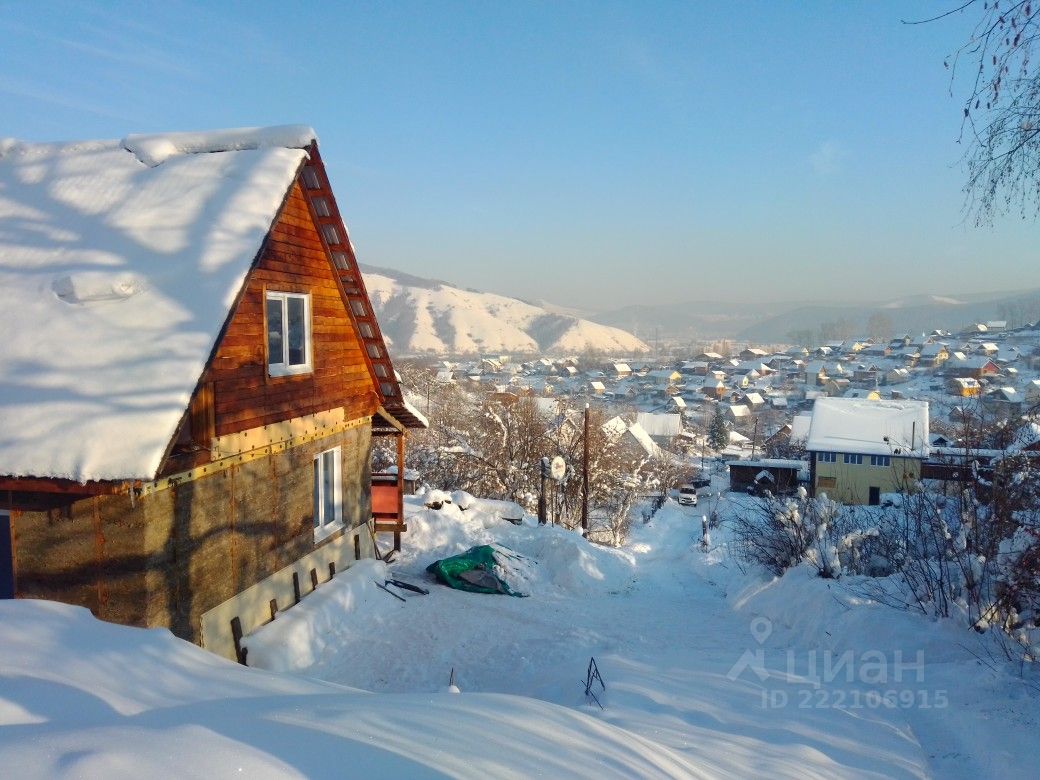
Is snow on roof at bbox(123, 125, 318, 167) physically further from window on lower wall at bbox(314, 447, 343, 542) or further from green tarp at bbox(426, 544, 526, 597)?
green tarp at bbox(426, 544, 526, 597)

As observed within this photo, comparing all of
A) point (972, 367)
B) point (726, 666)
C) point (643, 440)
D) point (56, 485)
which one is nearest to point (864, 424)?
point (643, 440)

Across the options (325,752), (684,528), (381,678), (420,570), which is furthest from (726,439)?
(325,752)

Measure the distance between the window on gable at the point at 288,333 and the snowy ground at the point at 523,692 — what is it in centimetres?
346

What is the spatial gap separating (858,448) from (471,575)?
35.8m

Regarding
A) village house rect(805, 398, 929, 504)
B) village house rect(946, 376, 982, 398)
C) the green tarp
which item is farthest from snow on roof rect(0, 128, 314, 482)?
village house rect(946, 376, 982, 398)

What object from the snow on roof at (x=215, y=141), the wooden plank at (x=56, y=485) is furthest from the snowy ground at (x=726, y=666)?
the snow on roof at (x=215, y=141)

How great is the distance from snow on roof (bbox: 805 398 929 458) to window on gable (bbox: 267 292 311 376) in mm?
38250

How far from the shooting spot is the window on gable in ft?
28.6

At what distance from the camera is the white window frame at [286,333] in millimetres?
8458

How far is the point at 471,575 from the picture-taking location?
12203mm

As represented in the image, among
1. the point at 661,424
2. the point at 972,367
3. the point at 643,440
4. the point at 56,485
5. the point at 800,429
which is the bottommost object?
the point at 661,424

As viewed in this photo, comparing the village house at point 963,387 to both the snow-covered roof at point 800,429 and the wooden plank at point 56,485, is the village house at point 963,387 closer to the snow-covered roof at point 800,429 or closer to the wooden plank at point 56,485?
the snow-covered roof at point 800,429

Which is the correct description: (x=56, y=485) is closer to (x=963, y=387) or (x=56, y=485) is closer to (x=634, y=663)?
(x=634, y=663)

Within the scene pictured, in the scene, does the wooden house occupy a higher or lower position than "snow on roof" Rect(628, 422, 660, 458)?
higher
